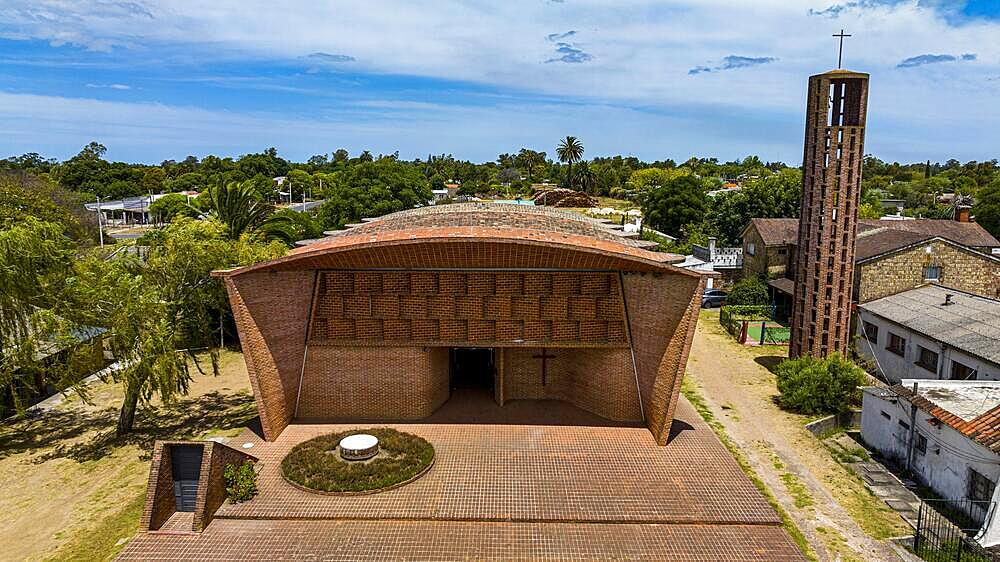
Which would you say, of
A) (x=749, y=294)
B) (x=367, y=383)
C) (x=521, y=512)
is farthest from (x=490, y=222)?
(x=749, y=294)

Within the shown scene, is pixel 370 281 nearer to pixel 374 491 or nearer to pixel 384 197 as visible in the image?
pixel 374 491

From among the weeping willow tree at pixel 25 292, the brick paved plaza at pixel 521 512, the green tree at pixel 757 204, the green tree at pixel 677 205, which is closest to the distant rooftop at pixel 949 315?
the brick paved plaza at pixel 521 512

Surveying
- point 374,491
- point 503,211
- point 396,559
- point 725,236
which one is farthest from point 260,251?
point 725,236

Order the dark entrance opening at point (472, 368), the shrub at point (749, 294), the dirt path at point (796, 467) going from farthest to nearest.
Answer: the shrub at point (749, 294) → the dark entrance opening at point (472, 368) → the dirt path at point (796, 467)

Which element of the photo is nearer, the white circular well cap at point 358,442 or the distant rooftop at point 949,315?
the white circular well cap at point 358,442

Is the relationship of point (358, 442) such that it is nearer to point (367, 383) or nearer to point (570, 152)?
point (367, 383)

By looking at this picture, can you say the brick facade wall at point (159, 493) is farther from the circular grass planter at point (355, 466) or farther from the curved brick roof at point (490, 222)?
the curved brick roof at point (490, 222)

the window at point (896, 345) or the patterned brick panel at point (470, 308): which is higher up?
the patterned brick panel at point (470, 308)
